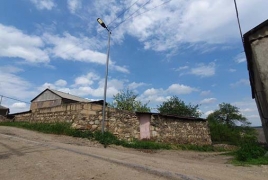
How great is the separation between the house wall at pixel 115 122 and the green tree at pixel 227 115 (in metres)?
23.5

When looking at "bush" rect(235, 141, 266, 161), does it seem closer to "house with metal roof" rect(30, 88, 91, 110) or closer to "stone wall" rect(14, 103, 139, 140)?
"stone wall" rect(14, 103, 139, 140)

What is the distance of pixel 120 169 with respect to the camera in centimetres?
480

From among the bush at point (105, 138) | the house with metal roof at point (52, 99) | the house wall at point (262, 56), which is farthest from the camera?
the house with metal roof at point (52, 99)

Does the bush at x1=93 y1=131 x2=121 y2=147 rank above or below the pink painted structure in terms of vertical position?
below

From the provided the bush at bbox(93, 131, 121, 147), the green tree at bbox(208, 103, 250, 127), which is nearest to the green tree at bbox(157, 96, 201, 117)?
the green tree at bbox(208, 103, 250, 127)

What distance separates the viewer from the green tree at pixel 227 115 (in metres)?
37.7

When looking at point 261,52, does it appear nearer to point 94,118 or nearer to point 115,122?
point 115,122

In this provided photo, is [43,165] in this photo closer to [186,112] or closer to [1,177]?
[1,177]

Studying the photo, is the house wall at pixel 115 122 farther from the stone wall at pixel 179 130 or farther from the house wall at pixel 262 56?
the house wall at pixel 262 56

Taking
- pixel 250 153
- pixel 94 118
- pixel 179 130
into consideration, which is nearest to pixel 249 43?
pixel 250 153

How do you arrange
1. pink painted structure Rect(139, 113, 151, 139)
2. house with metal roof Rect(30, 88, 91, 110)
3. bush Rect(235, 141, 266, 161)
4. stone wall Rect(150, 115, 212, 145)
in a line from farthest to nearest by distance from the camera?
house with metal roof Rect(30, 88, 91, 110) → stone wall Rect(150, 115, 212, 145) → pink painted structure Rect(139, 113, 151, 139) → bush Rect(235, 141, 266, 161)

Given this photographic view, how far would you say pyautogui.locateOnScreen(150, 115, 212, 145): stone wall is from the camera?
14789 mm

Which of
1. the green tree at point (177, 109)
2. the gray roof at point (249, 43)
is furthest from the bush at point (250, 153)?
the green tree at point (177, 109)

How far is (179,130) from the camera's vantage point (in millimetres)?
Result: 16344
